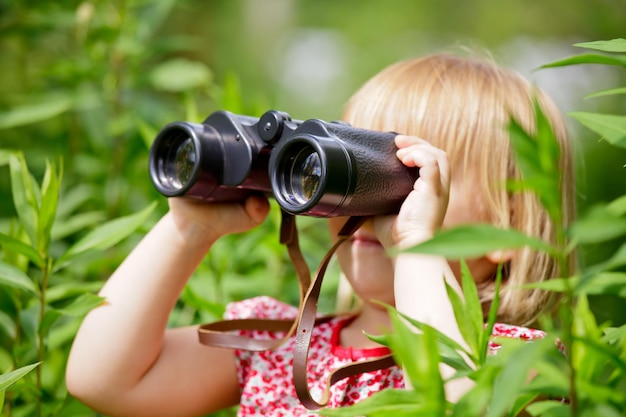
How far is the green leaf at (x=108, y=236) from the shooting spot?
45.1 inches

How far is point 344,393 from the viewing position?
1.14 metres

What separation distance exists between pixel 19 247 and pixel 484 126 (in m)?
0.70

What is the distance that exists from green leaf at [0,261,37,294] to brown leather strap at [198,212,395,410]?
25 centimetres

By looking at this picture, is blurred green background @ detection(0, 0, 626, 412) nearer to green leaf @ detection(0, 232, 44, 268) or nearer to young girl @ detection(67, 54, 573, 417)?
young girl @ detection(67, 54, 573, 417)

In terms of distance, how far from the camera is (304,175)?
0.98m

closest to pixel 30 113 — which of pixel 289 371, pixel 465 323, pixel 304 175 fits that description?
pixel 289 371

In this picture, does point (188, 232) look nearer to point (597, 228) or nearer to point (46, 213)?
point (46, 213)

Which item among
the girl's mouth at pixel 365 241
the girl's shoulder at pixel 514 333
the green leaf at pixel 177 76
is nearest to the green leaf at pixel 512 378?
the girl's shoulder at pixel 514 333

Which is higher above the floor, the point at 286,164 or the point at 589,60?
the point at 589,60

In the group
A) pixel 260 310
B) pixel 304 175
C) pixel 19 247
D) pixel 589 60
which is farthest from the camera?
pixel 260 310

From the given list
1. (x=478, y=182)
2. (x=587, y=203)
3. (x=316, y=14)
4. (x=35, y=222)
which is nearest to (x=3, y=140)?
(x=35, y=222)

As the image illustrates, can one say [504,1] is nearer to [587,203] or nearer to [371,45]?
[371,45]

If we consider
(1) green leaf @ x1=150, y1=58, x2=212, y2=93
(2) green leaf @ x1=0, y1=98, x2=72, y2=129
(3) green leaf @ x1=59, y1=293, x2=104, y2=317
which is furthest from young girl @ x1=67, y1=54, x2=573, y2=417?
(1) green leaf @ x1=150, y1=58, x2=212, y2=93

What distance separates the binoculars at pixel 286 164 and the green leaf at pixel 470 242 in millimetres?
377
